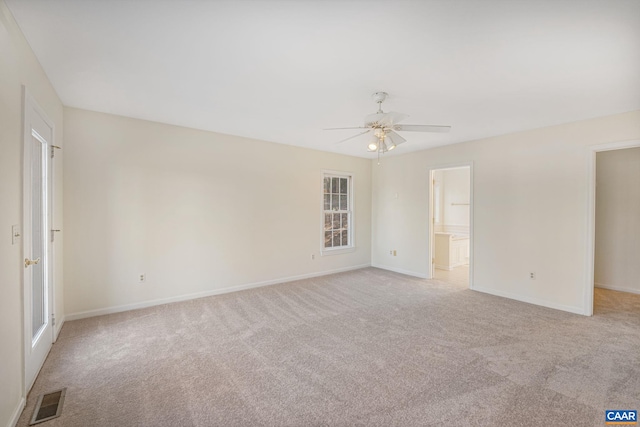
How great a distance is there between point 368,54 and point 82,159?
3.52 metres

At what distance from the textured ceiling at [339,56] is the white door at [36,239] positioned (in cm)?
60

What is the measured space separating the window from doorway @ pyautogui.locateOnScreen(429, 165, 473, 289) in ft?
5.62

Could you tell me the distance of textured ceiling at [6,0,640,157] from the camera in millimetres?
1730

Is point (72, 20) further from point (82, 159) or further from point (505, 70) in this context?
point (505, 70)

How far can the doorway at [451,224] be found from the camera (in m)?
5.89

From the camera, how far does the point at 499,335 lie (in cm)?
306

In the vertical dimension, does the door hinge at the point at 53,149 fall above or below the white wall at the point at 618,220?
above

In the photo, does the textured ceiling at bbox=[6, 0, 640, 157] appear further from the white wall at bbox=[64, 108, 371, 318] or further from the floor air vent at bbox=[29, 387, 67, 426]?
the floor air vent at bbox=[29, 387, 67, 426]

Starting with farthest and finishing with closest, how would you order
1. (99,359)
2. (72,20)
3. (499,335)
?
(499,335) < (99,359) < (72,20)

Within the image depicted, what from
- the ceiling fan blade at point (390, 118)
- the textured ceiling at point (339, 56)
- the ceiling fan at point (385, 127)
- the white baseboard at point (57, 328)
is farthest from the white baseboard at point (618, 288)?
the white baseboard at point (57, 328)


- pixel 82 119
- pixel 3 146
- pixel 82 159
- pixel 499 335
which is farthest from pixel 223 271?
pixel 499 335

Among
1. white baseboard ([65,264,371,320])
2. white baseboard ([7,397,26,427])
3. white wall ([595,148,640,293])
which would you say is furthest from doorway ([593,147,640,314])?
white baseboard ([7,397,26,427])

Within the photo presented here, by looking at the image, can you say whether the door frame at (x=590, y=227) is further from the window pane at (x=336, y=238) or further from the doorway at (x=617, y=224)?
the window pane at (x=336, y=238)

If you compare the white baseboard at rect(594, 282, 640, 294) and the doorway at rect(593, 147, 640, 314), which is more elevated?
the doorway at rect(593, 147, 640, 314)
